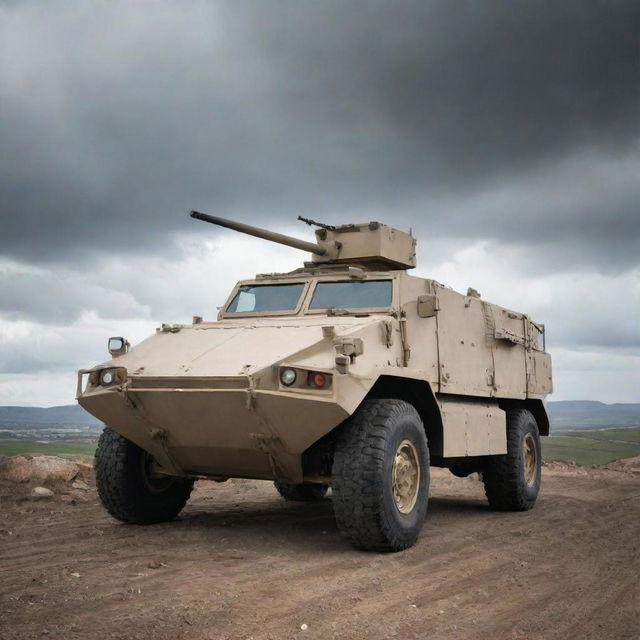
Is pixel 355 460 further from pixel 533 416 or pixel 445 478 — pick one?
pixel 445 478

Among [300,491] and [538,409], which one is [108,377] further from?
[538,409]

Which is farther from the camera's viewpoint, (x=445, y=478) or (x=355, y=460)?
(x=445, y=478)

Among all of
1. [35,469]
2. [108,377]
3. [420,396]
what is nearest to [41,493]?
[35,469]

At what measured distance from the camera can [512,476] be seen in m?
9.44

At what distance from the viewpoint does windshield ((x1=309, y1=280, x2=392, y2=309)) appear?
24.9 ft

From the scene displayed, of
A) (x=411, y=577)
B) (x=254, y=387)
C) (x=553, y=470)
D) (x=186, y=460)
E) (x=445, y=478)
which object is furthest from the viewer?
(x=553, y=470)

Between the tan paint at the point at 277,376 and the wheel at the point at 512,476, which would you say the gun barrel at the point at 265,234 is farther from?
the wheel at the point at 512,476

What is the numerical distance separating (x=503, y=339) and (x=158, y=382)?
4603mm

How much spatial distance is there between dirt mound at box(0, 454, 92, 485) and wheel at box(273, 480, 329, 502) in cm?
263

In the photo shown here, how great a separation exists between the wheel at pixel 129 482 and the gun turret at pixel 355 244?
2.82 meters

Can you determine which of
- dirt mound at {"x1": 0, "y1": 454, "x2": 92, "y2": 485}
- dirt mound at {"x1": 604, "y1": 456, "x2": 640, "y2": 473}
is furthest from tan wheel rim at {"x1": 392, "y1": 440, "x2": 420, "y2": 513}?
dirt mound at {"x1": 604, "y1": 456, "x2": 640, "y2": 473}

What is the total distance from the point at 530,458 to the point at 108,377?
18.8 ft

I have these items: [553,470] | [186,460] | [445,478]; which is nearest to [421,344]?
[186,460]

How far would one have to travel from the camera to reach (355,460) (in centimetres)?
609
